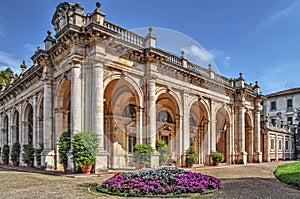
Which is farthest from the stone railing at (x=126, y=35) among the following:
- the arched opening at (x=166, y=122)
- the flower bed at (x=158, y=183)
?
the flower bed at (x=158, y=183)

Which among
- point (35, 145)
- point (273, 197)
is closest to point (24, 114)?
point (35, 145)

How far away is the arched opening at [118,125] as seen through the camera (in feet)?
59.2

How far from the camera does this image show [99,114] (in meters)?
13.5

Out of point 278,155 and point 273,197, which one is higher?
point 273,197

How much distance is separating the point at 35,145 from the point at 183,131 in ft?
34.4

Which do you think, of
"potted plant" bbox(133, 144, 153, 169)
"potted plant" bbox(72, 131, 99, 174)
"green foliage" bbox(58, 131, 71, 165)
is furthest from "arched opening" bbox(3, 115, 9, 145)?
"potted plant" bbox(72, 131, 99, 174)

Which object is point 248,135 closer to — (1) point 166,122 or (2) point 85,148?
(1) point 166,122

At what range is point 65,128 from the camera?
55.0 ft

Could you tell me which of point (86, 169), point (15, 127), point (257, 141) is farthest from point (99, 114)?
point (257, 141)

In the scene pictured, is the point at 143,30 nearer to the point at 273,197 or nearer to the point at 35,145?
the point at 35,145

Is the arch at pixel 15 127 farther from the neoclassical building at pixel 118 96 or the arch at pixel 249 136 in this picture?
the arch at pixel 249 136

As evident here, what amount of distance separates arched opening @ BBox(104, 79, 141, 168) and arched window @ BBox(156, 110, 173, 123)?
348cm

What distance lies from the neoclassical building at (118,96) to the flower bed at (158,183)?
17.2 ft

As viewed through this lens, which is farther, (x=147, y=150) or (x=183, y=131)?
(x=183, y=131)
